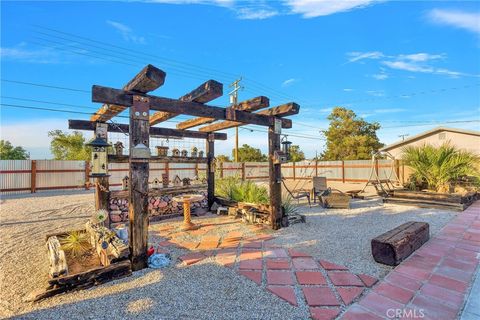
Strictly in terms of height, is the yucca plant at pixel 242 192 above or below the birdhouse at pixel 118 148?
below

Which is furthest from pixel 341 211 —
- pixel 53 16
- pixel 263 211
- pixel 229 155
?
pixel 229 155

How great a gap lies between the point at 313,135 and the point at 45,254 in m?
25.7

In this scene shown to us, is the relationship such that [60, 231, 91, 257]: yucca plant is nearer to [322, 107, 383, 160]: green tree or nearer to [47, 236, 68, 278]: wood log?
[47, 236, 68, 278]: wood log

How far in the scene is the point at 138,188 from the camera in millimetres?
2629

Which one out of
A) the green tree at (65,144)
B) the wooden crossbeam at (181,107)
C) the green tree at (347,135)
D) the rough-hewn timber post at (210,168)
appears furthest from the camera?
the green tree at (347,135)

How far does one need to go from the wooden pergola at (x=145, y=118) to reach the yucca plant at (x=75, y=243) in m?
0.93

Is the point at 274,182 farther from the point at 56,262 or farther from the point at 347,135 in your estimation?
the point at 347,135

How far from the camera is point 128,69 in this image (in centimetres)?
1265

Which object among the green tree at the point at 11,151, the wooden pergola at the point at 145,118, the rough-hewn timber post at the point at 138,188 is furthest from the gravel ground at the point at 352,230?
the green tree at the point at 11,151

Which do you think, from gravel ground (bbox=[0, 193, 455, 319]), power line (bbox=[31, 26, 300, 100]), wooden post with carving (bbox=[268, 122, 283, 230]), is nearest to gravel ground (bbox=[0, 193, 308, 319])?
gravel ground (bbox=[0, 193, 455, 319])

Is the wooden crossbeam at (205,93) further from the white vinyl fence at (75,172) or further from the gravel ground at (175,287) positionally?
the white vinyl fence at (75,172)

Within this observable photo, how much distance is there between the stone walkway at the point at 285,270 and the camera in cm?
199

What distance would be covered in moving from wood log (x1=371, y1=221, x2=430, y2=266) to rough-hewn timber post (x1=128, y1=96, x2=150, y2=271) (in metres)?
2.68

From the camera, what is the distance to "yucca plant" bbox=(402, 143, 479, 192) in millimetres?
6488
